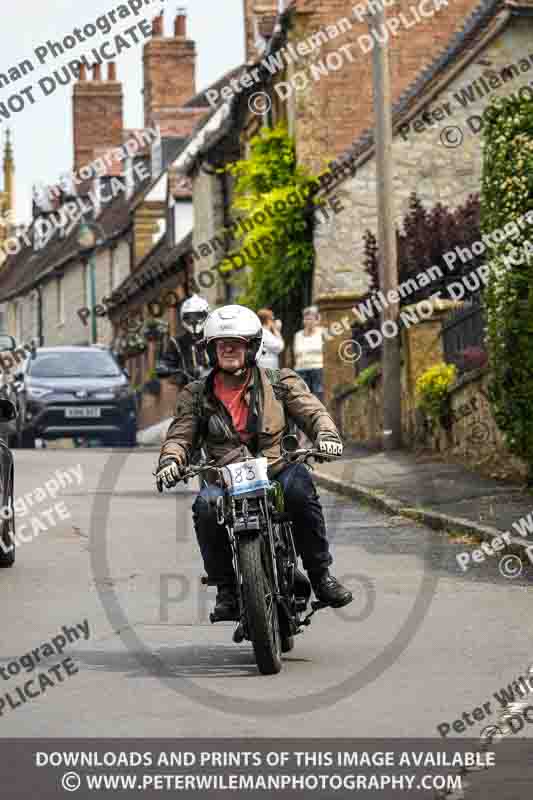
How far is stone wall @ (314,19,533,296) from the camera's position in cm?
3162

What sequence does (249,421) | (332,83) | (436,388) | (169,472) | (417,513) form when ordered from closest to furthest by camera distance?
(169,472) < (249,421) < (417,513) < (436,388) < (332,83)

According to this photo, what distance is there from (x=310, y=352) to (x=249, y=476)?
15787 millimetres

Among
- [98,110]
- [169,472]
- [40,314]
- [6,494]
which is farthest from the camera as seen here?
[40,314]

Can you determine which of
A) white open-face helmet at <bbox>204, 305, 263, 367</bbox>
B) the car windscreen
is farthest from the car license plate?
white open-face helmet at <bbox>204, 305, 263, 367</bbox>

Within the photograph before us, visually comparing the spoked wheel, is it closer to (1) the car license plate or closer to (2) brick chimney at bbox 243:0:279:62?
(1) the car license plate

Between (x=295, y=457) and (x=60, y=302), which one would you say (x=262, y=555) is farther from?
(x=60, y=302)

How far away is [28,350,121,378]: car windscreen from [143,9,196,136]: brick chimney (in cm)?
3145

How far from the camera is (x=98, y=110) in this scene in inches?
2921

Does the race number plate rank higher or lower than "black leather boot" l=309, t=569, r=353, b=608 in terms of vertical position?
higher

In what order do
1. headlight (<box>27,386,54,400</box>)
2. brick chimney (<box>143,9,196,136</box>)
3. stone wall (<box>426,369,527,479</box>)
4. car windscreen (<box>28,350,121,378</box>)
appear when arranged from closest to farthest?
stone wall (<box>426,369,527,479</box>) → headlight (<box>27,386,54,400</box>) → car windscreen (<box>28,350,121,378</box>) → brick chimney (<box>143,9,196,136</box>)

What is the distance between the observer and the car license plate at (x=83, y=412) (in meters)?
29.3

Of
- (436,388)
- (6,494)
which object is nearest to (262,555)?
(6,494)
